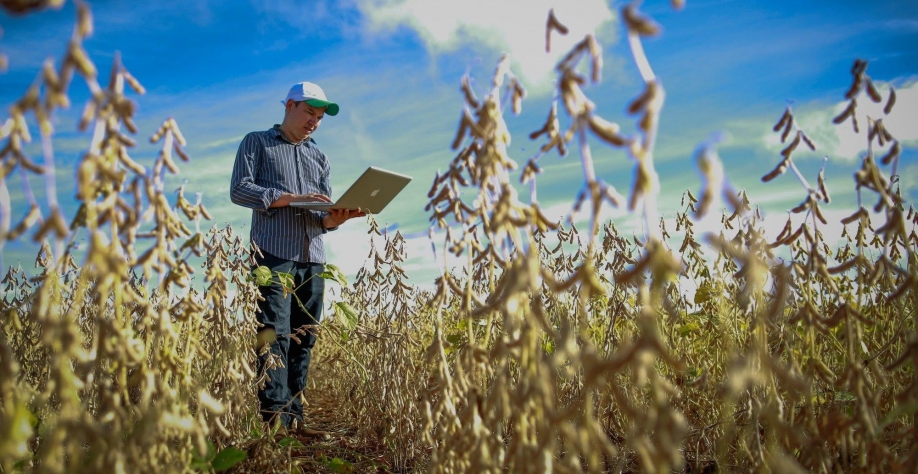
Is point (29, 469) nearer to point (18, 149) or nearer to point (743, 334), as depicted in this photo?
point (18, 149)

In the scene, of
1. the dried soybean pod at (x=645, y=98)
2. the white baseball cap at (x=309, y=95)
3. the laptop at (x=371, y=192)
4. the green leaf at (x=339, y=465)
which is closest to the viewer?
the dried soybean pod at (x=645, y=98)

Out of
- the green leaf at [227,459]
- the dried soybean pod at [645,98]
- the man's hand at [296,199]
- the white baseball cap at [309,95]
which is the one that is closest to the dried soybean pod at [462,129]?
the dried soybean pod at [645,98]

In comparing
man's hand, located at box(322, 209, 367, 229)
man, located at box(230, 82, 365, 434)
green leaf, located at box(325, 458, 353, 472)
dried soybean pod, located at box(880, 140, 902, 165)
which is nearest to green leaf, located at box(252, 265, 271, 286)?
man, located at box(230, 82, 365, 434)

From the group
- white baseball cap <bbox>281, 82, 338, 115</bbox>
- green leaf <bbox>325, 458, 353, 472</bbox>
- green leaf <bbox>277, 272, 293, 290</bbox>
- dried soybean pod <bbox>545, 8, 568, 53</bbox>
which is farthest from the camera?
white baseball cap <bbox>281, 82, 338, 115</bbox>

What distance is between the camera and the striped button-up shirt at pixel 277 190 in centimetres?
411

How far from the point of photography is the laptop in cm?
357

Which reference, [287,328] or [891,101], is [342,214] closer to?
[287,328]

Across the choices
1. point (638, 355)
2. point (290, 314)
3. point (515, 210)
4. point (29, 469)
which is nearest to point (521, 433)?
point (638, 355)

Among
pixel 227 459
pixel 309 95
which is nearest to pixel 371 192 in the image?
pixel 309 95

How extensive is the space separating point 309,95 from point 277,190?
734mm

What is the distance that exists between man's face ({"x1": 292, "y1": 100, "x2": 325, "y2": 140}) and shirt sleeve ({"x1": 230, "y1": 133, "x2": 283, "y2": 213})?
293 millimetres

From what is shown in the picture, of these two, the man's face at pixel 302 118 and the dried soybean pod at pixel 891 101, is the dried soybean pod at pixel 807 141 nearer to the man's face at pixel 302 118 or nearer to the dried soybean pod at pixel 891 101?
the dried soybean pod at pixel 891 101

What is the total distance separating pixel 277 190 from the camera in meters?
4.12

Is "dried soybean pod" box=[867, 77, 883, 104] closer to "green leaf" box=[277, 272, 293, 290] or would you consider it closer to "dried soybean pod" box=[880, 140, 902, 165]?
"dried soybean pod" box=[880, 140, 902, 165]
